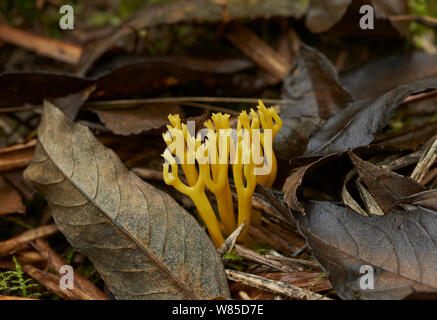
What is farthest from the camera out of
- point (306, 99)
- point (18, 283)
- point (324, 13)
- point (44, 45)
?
point (44, 45)

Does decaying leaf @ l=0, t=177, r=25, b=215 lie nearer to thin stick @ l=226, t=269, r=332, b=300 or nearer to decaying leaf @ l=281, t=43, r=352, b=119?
thin stick @ l=226, t=269, r=332, b=300

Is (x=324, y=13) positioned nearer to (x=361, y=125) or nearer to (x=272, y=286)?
(x=361, y=125)

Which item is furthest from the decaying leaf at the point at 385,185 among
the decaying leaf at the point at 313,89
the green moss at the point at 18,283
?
the green moss at the point at 18,283

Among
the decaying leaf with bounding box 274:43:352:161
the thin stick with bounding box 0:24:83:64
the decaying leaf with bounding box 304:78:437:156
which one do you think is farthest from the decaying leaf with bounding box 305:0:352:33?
the thin stick with bounding box 0:24:83:64

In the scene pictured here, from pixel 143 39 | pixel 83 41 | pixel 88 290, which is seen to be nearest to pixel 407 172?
pixel 88 290

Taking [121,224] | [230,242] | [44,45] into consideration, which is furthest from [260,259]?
[44,45]

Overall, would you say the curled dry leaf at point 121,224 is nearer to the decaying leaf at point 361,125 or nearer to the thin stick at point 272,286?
the thin stick at point 272,286

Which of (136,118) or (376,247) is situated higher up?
(136,118)
